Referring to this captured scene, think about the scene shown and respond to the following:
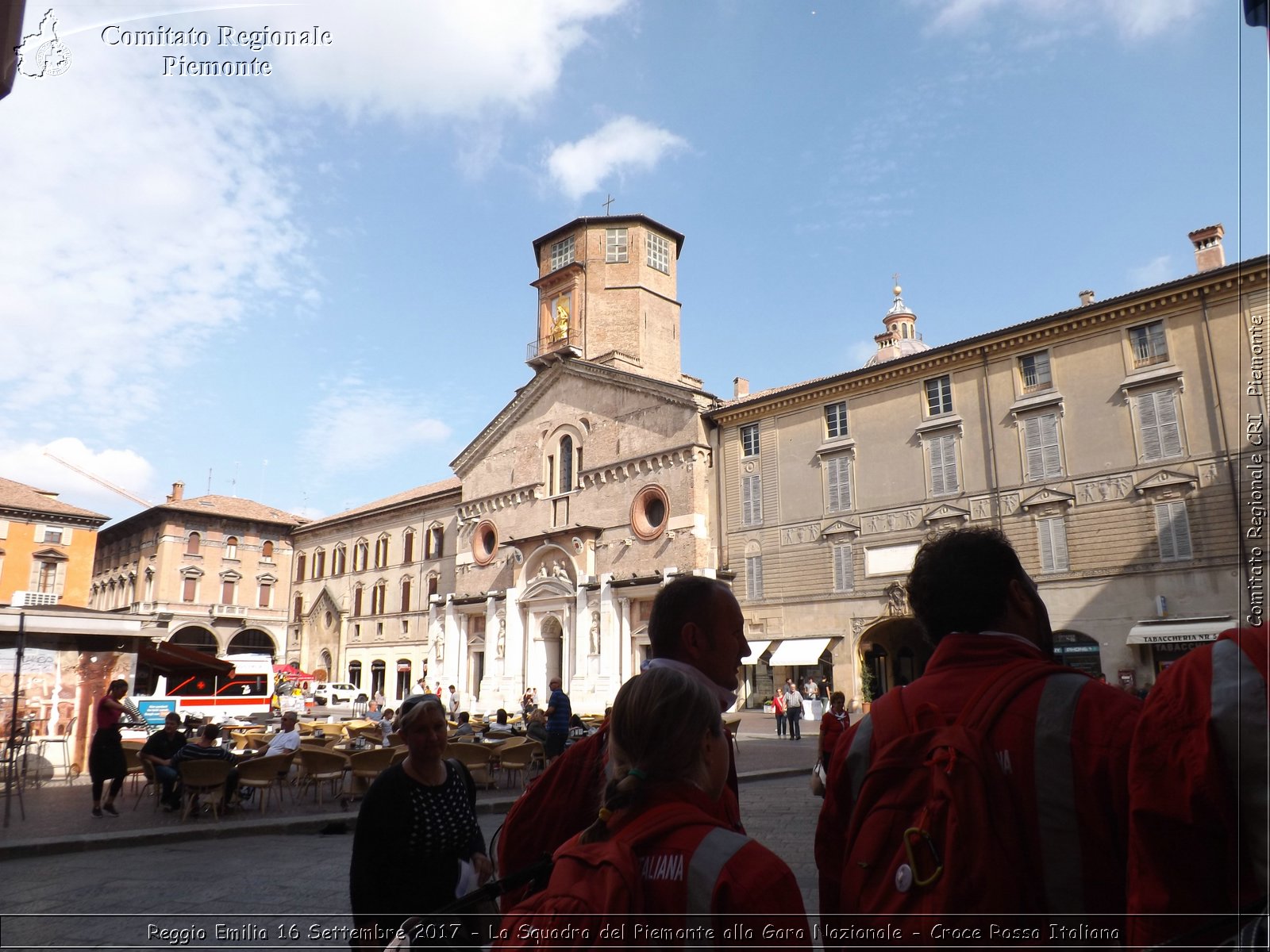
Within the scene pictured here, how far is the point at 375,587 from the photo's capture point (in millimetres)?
45438

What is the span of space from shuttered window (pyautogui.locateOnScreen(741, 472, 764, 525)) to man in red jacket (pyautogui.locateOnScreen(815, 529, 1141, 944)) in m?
26.5

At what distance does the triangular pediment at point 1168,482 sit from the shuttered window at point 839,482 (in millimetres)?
7823

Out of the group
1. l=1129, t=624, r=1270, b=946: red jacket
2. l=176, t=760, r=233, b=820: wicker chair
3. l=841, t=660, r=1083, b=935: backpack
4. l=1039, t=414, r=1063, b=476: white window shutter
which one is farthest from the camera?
l=1039, t=414, r=1063, b=476: white window shutter

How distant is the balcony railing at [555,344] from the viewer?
121 feet

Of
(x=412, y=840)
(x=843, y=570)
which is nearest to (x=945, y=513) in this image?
(x=843, y=570)

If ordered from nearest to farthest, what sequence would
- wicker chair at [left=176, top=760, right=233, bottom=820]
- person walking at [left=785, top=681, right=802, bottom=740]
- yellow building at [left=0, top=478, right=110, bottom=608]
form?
wicker chair at [left=176, top=760, right=233, bottom=820] < person walking at [left=785, top=681, right=802, bottom=740] < yellow building at [left=0, top=478, right=110, bottom=608]

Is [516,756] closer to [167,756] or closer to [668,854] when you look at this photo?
[167,756]

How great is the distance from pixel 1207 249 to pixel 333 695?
122 feet

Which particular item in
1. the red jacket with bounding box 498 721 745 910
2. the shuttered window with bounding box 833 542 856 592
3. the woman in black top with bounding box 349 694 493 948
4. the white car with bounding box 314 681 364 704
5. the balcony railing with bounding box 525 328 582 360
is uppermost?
the balcony railing with bounding box 525 328 582 360

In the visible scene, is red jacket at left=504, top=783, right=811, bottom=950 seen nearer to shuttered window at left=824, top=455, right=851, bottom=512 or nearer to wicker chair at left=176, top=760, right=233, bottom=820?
wicker chair at left=176, top=760, right=233, bottom=820

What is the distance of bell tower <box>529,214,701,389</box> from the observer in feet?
120

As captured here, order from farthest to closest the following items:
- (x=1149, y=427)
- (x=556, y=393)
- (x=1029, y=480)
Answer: (x=556, y=393) → (x=1029, y=480) → (x=1149, y=427)

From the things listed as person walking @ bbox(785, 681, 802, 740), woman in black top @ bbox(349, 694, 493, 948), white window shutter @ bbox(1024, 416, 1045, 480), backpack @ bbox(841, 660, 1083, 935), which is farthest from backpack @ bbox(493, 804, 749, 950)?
white window shutter @ bbox(1024, 416, 1045, 480)

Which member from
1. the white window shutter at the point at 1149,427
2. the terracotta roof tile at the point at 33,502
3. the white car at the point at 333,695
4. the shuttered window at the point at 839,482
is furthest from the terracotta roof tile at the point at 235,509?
the white window shutter at the point at 1149,427
